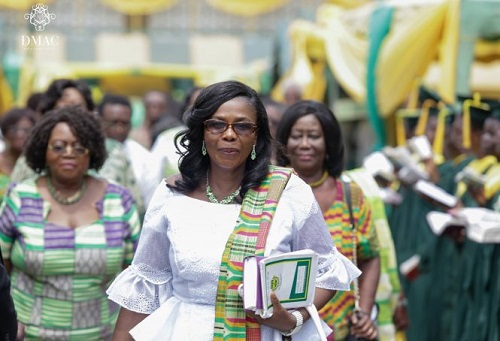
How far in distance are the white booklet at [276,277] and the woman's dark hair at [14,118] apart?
4.46 meters

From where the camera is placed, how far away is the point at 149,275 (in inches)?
201

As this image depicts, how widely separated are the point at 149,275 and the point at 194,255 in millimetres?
334

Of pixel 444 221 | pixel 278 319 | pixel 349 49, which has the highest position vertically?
pixel 349 49

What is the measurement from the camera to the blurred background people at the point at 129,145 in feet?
27.2

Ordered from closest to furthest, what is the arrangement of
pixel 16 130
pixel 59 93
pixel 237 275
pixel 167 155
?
pixel 237 275 → pixel 167 155 → pixel 59 93 → pixel 16 130

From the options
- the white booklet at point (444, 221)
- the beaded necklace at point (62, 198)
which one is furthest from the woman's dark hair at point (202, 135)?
the white booklet at point (444, 221)

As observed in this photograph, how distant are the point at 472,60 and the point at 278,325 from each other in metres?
6.32

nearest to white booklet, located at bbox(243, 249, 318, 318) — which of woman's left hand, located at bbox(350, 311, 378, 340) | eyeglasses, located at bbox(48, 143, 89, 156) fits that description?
woman's left hand, located at bbox(350, 311, 378, 340)

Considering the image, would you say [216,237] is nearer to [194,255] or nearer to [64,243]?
[194,255]

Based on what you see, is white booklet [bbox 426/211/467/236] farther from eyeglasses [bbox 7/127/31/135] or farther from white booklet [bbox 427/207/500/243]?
eyeglasses [bbox 7/127/31/135]

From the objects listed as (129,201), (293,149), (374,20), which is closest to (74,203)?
(129,201)

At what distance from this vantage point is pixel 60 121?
695cm

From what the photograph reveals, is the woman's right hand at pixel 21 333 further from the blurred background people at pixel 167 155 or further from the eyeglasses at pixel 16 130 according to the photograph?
the eyeglasses at pixel 16 130

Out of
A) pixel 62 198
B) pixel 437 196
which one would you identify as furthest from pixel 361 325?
pixel 437 196
